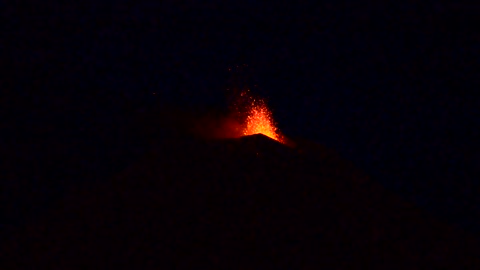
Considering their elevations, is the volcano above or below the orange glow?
below

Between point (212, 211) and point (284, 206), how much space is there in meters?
0.77

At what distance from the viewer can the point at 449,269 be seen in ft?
12.0

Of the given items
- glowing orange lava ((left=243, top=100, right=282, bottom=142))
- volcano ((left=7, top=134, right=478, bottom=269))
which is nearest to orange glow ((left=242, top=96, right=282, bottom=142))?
glowing orange lava ((left=243, top=100, right=282, bottom=142))

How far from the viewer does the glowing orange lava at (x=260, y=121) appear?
646 cm

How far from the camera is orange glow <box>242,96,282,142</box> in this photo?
254 inches

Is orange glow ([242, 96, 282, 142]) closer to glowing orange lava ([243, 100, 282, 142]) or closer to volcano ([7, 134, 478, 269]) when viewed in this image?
glowing orange lava ([243, 100, 282, 142])

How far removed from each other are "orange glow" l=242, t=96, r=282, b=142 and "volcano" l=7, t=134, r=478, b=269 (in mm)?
1368

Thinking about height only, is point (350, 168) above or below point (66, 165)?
above

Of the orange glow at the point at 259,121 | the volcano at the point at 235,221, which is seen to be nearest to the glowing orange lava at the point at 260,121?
the orange glow at the point at 259,121

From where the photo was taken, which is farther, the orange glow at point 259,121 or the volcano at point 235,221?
the orange glow at point 259,121

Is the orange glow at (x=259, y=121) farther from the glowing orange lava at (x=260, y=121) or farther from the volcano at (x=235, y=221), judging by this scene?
the volcano at (x=235, y=221)

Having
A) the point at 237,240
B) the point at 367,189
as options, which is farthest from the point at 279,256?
the point at 367,189

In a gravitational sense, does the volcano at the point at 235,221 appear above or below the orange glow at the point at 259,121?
below

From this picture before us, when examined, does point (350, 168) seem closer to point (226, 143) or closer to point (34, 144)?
point (226, 143)
